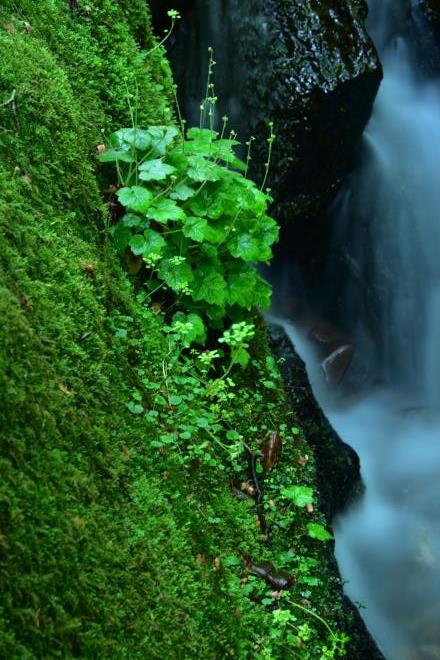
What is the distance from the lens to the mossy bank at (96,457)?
5.93ft

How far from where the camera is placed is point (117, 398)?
2.62m

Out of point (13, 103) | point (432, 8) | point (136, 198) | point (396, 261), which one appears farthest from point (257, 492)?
point (432, 8)

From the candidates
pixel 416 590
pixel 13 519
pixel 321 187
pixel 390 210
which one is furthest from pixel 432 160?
pixel 13 519

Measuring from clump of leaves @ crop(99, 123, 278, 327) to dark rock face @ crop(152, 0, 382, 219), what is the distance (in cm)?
337

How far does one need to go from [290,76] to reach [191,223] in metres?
3.92

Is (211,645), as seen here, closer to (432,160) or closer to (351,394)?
(351,394)

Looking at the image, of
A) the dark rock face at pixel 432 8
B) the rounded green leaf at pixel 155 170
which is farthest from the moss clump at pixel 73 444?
Result: the dark rock face at pixel 432 8

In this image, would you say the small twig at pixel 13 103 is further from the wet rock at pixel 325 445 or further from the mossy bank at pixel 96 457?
the wet rock at pixel 325 445

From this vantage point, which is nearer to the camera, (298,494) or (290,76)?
(298,494)

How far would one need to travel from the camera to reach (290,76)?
6715 mm

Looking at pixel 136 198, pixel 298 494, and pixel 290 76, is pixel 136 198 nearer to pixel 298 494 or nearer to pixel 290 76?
pixel 298 494

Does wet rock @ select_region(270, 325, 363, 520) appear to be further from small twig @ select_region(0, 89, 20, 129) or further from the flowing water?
small twig @ select_region(0, 89, 20, 129)

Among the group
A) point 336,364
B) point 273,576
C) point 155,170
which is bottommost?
point 273,576

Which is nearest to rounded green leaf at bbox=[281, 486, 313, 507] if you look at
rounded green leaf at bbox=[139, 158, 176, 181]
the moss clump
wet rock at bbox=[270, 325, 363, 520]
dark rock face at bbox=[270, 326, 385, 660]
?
the moss clump
